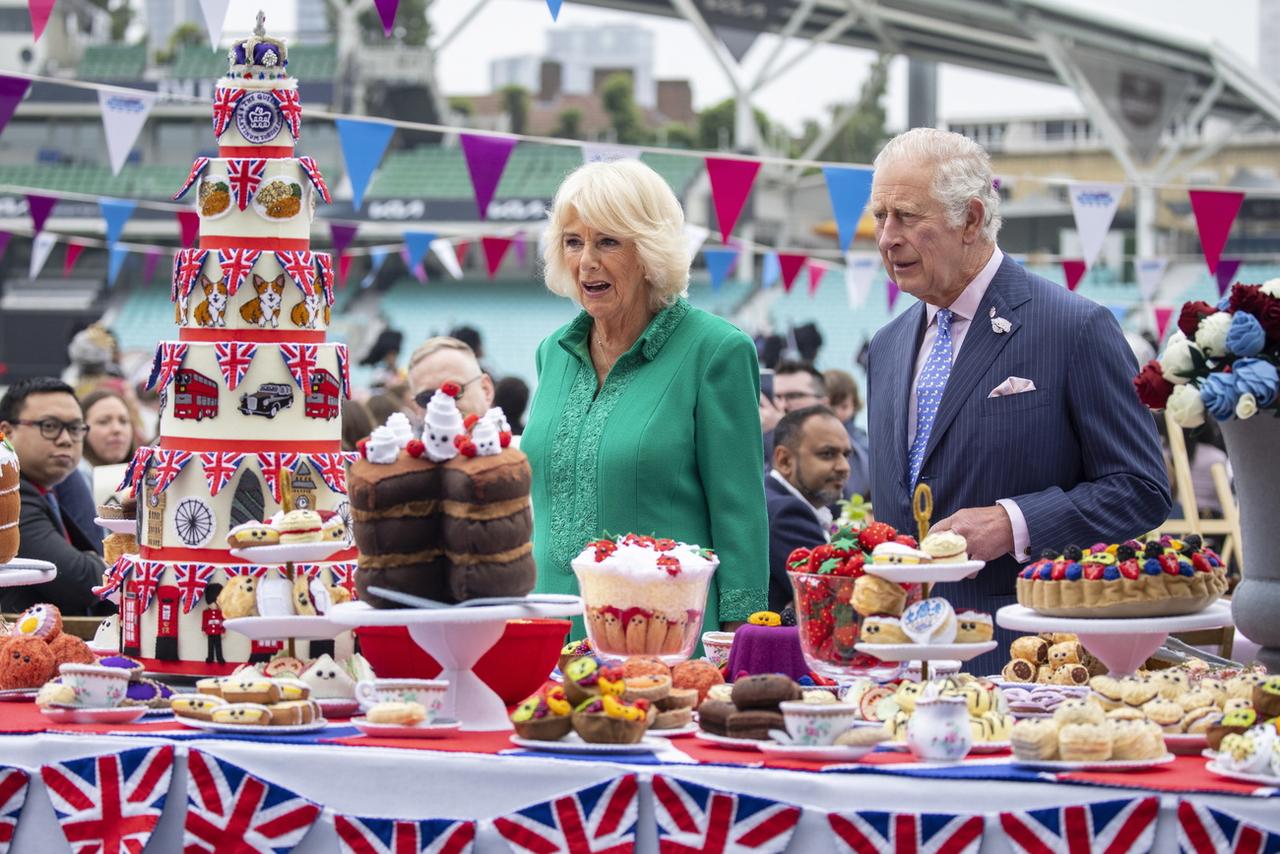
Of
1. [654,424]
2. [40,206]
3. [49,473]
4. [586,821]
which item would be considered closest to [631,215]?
[654,424]

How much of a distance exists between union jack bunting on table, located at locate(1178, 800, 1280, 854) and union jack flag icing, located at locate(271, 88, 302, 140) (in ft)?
7.30

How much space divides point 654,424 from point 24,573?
4.46 feet

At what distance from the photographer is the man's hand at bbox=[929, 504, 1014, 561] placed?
3.57 m

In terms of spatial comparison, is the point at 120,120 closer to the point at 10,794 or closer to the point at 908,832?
the point at 10,794

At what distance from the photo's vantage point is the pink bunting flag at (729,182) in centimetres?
954

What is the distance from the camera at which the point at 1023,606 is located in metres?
3.06

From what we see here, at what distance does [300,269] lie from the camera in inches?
141

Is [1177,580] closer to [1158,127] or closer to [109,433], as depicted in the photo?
[109,433]

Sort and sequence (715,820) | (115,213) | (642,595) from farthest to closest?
1. (115,213)
2. (642,595)
3. (715,820)

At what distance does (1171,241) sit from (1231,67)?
28.7 ft

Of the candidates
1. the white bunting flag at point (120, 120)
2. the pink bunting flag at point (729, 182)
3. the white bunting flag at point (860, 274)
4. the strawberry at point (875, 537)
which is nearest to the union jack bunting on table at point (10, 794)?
the strawberry at point (875, 537)

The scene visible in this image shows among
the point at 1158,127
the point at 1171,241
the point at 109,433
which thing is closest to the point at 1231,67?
the point at 1158,127

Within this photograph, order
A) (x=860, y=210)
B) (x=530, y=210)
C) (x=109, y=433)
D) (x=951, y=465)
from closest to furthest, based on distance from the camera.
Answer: (x=951, y=465) < (x=109, y=433) < (x=860, y=210) < (x=530, y=210)

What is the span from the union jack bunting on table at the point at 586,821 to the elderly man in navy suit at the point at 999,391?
125 cm
